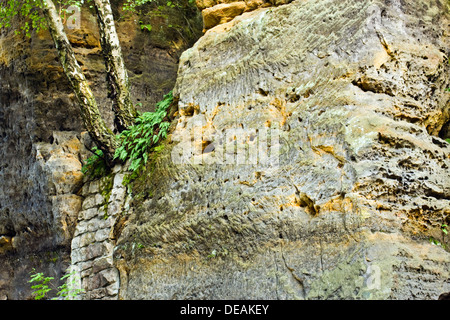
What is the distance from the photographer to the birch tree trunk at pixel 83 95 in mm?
8219

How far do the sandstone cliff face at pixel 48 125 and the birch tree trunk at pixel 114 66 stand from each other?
3.89 feet

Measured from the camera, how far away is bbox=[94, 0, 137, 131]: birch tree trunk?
27.4ft

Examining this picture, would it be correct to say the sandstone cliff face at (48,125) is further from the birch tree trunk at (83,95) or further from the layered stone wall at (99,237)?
the birch tree trunk at (83,95)

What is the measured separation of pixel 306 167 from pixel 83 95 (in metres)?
4.26

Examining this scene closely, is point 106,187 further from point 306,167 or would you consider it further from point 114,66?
point 306,167

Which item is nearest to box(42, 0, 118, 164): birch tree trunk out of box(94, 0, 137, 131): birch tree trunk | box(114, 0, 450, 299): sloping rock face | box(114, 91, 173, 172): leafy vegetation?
box(114, 91, 173, 172): leafy vegetation

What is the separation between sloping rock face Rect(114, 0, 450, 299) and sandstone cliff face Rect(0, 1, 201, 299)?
1.92m

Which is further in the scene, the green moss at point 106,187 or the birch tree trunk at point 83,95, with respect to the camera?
the birch tree trunk at point 83,95

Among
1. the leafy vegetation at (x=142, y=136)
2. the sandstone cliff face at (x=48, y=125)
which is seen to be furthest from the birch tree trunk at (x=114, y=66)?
the sandstone cliff face at (x=48, y=125)

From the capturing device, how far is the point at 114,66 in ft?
27.5

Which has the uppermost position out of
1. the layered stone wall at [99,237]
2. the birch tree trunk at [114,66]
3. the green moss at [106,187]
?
the birch tree trunk at [114,66]

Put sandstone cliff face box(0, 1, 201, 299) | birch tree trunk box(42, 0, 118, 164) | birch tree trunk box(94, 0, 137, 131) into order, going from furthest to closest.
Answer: sandstone cliff face box(0, 1, 201, 299)
birch tree trunk box(94, 0, 137, 131)
birch tree trunk box(42, 0, 118, 164)

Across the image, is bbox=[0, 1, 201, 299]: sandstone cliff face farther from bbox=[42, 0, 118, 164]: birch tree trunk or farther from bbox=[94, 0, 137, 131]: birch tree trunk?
bbox=[94, 0, 137, 131]: birch tree trunk

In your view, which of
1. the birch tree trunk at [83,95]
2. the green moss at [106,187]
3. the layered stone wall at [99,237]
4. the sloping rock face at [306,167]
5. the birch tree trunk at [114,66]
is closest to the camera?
the sloping rock face at [306,167]
